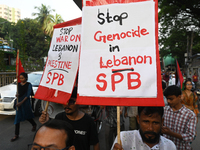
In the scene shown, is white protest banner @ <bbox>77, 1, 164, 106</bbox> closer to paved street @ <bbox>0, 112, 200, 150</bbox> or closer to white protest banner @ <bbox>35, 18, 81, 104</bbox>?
white protest banner @ <bbox>35, 18, 81, 104</bbox>

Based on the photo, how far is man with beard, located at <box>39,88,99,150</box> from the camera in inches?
80.6

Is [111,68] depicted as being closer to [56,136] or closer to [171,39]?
[56,136]

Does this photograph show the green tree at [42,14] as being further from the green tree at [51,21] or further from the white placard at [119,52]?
the white placard at [119,52]

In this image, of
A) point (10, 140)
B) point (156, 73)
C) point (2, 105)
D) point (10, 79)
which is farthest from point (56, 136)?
point (10, 79)

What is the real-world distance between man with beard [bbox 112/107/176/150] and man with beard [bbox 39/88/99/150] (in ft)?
1.83

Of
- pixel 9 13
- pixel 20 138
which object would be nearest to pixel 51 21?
pixel 20 138

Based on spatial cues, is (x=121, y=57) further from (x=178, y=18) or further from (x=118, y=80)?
(x=178, y=18)

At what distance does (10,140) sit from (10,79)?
23.4 feet

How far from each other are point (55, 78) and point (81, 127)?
766mm

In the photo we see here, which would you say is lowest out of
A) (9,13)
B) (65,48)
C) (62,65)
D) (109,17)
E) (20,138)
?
(20,138)

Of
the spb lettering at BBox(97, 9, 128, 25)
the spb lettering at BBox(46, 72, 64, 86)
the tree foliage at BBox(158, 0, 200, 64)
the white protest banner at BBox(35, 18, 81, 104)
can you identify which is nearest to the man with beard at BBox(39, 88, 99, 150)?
the white protest banner at BBox(35, 18, 81, 104)

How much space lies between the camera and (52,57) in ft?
8.32

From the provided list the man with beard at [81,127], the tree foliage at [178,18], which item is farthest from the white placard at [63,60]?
the tree foliage at [178,18]

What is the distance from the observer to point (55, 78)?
2379mm
